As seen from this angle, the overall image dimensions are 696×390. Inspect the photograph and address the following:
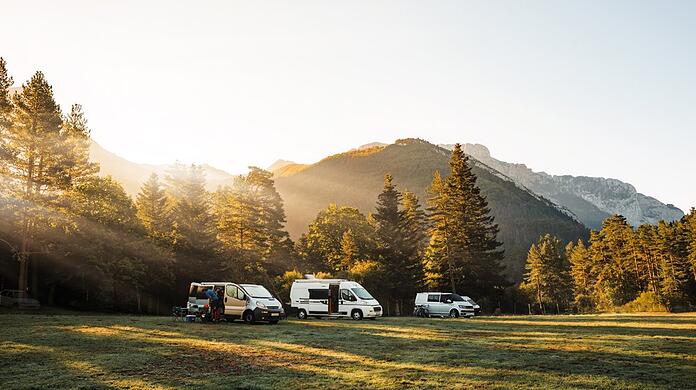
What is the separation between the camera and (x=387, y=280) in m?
57.1

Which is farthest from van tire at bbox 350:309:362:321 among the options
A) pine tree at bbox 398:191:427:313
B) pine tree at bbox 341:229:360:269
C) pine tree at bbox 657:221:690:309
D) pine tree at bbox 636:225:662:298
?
pine tree at bbox 636:225:662:298

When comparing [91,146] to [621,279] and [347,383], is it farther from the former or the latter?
[621,279]

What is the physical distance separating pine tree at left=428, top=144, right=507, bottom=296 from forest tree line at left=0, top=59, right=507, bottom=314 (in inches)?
4.7

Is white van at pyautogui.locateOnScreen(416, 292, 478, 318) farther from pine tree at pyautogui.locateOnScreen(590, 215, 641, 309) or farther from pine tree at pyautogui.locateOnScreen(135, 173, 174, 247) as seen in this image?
pine tree at pyautogui.locateOnScreen(590, 215, 641, 309)

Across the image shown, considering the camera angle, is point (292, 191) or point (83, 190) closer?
point (83, 190)

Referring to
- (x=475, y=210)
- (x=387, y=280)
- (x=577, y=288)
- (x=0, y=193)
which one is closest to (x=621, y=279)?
(x=577, y=288)

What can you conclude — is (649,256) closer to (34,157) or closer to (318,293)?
(318,293)

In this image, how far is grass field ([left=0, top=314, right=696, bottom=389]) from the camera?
1028 cm

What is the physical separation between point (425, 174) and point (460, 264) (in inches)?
5463

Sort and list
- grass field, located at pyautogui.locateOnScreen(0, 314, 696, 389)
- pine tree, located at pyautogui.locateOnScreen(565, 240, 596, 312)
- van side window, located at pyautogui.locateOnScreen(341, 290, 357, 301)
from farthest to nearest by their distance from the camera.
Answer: pine tree, located at pyautogui.locateOnScreen(565, 240, 596, 312) < van side window, located at pyautogui.locateOnScreen(341, 290, 357, 301) < grass field, located at pyautogui.locateOnScreen(0, 314, 696, 389)

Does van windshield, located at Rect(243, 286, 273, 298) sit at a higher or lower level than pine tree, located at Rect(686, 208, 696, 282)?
lower

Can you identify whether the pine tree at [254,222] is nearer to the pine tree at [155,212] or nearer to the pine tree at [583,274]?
the pine tree at [155,212]

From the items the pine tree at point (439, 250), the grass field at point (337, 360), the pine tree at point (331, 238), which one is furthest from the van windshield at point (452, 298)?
the pine tree at point (331, 238)

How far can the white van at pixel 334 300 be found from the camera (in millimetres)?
33938
